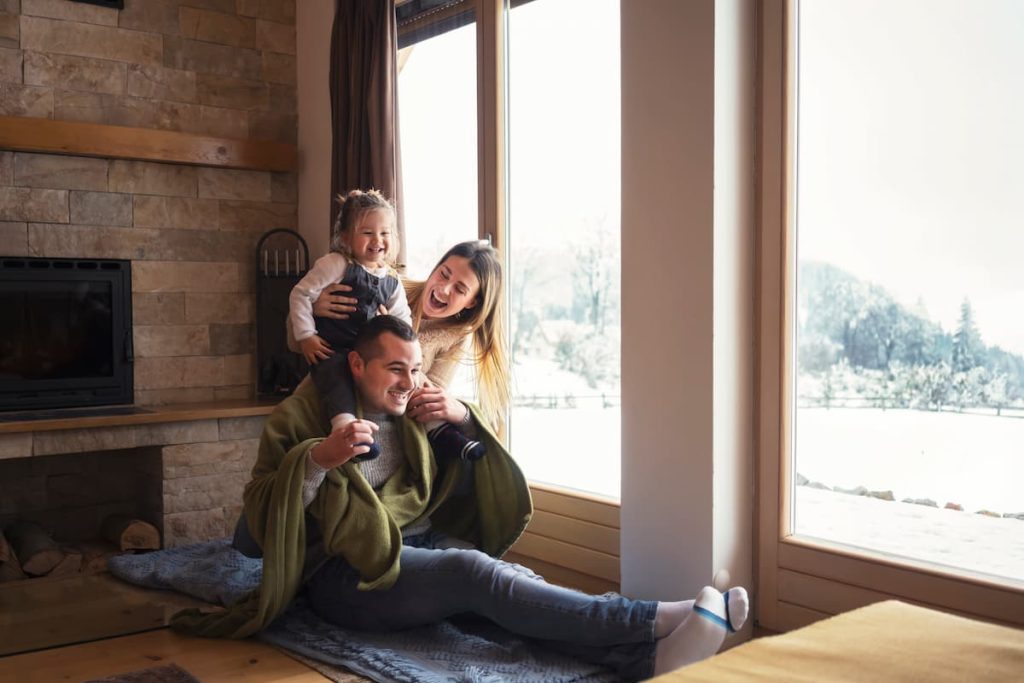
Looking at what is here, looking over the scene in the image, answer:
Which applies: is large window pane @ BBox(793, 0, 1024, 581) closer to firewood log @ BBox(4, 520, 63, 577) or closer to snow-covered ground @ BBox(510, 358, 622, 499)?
snow-covered ground @ BBox(510, 358, 622, 499)

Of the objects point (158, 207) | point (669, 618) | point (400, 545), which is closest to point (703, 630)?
point (669, 618)

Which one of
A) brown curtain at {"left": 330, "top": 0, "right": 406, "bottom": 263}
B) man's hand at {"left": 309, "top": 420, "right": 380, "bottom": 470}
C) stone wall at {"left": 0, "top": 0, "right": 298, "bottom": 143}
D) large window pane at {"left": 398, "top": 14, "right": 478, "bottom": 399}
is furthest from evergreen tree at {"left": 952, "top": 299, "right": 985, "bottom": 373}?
stone wall at {"left": 0, "top": 0, "right": 298, "bottom": 143}

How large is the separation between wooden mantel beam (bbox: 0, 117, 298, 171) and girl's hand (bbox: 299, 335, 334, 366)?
1.84m

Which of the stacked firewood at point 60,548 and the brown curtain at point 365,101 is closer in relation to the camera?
the stacked firewood at point 60,548

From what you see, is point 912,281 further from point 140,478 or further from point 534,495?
point 140,478

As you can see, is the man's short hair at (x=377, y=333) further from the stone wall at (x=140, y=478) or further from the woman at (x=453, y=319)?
the stone wall at (x=140, y=478)

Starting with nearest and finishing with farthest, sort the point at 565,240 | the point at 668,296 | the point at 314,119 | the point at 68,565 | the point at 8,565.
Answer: the point at 668,296
the point at 565,240
the point at 8,565
the point at 68,565
the point at 314,119

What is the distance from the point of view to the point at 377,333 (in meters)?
2.75

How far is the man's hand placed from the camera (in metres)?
2.54

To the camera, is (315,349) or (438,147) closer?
(315,349)

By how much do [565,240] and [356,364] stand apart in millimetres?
1052

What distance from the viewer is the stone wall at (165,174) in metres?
4.19

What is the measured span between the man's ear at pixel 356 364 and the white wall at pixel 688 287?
795 mm

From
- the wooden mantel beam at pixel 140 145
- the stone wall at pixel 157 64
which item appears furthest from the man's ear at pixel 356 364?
the stone wall at pixel 157 64
